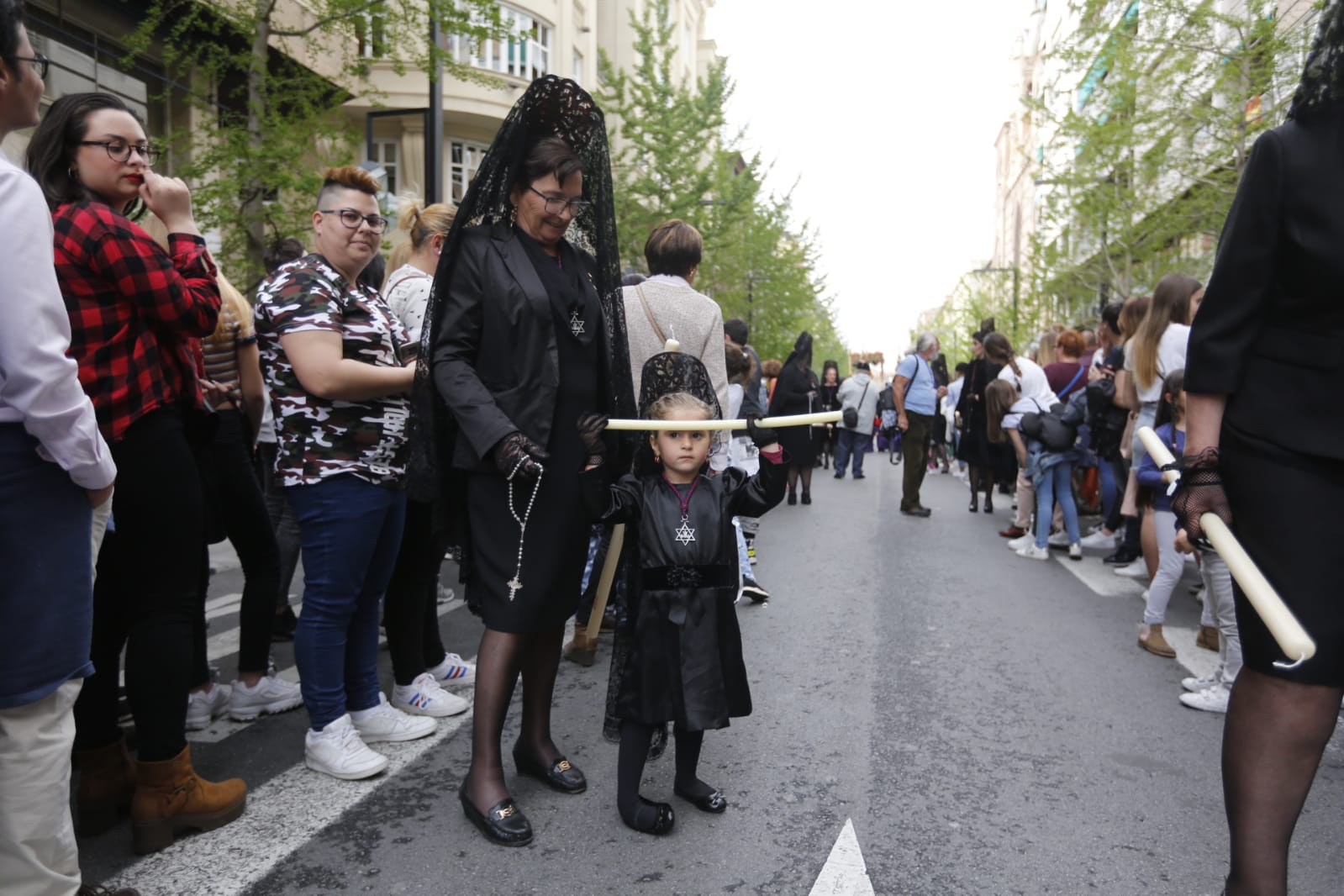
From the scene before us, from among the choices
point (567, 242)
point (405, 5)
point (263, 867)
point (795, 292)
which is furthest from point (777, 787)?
point (795, 292)

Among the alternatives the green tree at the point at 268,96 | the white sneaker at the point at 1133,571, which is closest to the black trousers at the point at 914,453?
the white sneaker at the point at 1133,571

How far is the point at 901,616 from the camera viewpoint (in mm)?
6254

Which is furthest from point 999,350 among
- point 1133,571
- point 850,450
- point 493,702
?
point 493,702

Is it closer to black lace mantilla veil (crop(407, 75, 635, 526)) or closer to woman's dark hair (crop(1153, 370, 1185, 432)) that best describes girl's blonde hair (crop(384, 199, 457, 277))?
black lace mantilla veil (crop(407, 75, 635, 526))

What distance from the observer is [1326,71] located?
6.68 feet

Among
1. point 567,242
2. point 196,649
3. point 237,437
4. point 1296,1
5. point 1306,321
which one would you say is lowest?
point 196,649

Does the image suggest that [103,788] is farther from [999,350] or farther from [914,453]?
[914,453]

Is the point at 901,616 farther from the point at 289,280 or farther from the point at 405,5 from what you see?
the point at 405,5

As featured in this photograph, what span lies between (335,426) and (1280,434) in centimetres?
275

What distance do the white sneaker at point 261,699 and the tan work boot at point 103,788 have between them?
909mm

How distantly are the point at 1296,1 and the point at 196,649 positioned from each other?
1774 cm

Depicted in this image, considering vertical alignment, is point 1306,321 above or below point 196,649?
above

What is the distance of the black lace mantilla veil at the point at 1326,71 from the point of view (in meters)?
2.01

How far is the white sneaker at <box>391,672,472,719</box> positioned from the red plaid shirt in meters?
1.75
